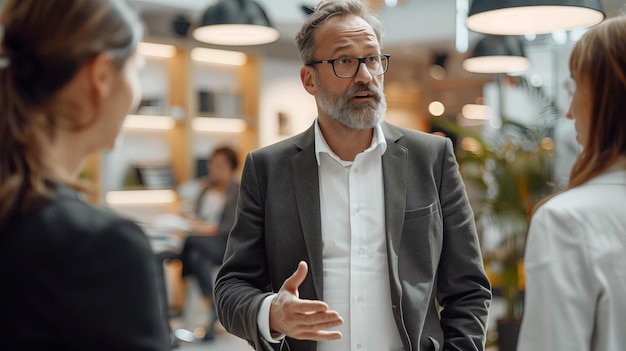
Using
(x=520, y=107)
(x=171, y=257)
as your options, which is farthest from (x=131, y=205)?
(x=520, y=107)

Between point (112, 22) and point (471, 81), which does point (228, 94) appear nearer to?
point (471, 81)

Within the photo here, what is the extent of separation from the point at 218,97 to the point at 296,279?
751 centimetres

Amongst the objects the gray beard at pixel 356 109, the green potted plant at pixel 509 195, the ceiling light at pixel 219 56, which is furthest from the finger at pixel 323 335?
the ceiling light at pixel 219 56

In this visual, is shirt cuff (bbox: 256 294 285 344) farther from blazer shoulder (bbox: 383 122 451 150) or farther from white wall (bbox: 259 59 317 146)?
white wall (bbox: 259 59 317 146)

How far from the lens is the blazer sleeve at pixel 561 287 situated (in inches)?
51.4

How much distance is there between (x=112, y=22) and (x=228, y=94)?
8.08 m

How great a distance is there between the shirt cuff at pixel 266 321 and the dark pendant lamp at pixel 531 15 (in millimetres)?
1293

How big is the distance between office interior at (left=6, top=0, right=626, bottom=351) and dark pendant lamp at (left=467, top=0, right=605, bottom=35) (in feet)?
16.0

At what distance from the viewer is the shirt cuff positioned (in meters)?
1.88

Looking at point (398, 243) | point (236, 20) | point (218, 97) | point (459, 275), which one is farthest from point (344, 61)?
point (218, 97)

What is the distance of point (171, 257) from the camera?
741 centimetres

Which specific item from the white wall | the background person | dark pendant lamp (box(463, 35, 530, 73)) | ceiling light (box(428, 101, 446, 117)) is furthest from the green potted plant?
ceiling light (box(428, 101, 446, 117))

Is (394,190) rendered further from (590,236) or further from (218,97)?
(218,97)

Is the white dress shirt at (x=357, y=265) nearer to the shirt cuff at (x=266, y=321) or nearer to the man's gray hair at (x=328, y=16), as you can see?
the shirt cuff at (x=266, y=321)
